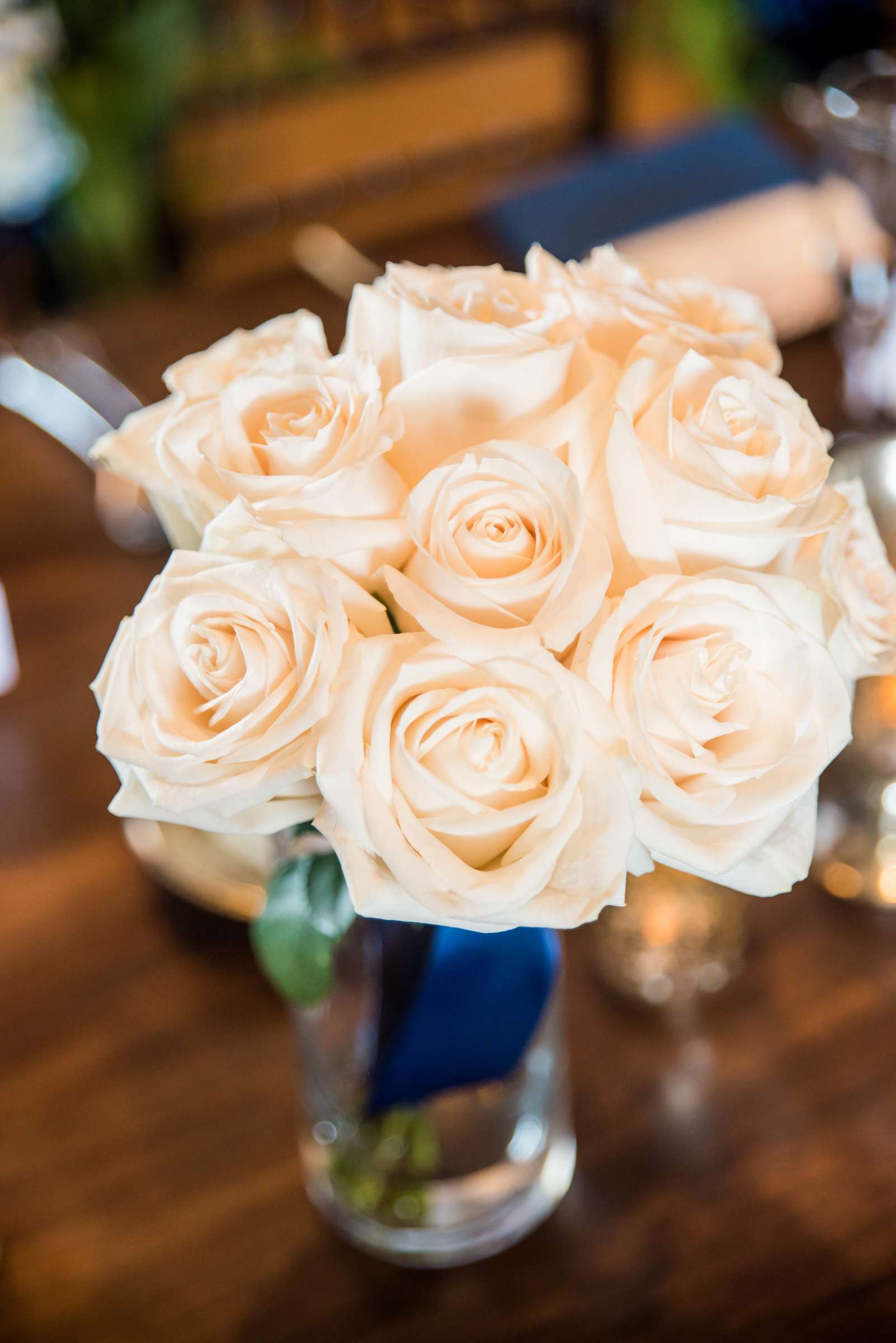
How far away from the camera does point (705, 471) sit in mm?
310

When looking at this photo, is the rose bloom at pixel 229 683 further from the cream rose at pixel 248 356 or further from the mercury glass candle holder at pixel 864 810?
the mercury glass candle holder at pixel 864 810

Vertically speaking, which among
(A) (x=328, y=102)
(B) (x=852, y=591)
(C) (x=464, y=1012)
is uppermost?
(B) (x=852, y=591)

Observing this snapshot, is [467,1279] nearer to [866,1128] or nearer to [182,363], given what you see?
[866,1128]

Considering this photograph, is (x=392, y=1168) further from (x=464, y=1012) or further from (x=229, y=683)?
(x=229, y=683)

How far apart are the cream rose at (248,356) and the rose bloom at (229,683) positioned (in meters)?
0.07

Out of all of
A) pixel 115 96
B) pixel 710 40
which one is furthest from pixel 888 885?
pixel 710 40

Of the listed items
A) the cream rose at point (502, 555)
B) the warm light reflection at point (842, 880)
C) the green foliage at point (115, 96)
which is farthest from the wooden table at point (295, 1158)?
the green foliage at point (115, 96)

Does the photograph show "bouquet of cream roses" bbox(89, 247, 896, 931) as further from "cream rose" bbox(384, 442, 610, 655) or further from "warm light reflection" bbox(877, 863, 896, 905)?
"warm light reflection" bbox(877, 863, 896, 905)

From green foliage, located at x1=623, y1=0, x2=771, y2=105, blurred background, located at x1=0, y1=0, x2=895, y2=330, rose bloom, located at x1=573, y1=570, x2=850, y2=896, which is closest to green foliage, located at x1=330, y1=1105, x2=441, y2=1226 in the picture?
rose bloom, located at x1=573, y1=570, x2=850, y2=896

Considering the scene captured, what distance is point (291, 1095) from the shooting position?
0.53m

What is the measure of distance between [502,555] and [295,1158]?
12.7 inches

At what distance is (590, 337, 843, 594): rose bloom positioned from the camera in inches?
12.2

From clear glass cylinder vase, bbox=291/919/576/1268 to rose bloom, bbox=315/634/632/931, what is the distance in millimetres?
133

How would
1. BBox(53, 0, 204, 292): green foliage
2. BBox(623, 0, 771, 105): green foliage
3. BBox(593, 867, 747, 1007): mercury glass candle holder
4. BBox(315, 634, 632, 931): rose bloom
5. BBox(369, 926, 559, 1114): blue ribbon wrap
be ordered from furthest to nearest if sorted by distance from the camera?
BBox(623, 0, 771, 105): green foliage
BBox(53, 0, 204, 292): green foliage
BBox(593, 867, 747, 1007): mercury glass candle holder
BBox(369, 926, 559, 1114): blue ribbon wrap
BBox(315, 634, 632, 931): rose bloom
